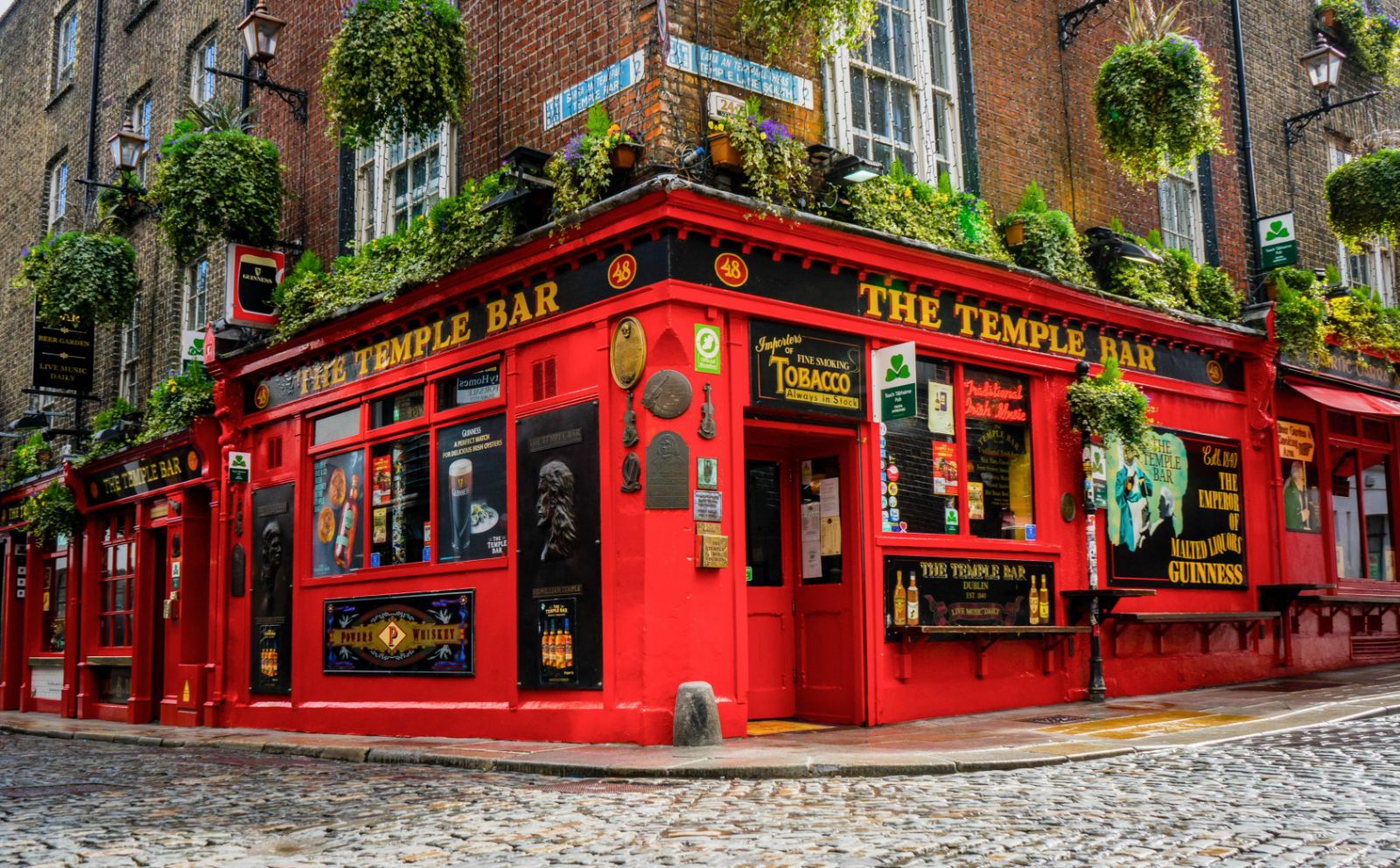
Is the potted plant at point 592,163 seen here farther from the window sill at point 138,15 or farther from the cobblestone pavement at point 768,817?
the window sill at point 138,15

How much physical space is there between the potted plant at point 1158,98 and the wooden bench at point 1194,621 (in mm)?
4715

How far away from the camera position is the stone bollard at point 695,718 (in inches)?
373

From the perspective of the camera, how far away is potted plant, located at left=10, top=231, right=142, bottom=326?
1802cm

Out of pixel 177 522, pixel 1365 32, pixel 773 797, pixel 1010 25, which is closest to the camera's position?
pixel 773 797

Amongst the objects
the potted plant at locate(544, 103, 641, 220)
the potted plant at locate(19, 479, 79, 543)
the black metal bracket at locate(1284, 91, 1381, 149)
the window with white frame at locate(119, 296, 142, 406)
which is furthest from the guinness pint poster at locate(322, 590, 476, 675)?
the black metal bracket at locate(1284, 91, 1381, 149)

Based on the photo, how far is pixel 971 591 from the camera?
1177 cm

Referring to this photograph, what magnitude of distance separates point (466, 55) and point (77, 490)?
1098cm

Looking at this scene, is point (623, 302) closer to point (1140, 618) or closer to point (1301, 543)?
point (1140, 618)

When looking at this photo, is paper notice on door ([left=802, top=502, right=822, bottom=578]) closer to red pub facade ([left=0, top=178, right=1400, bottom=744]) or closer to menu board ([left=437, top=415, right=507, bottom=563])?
red pub facade ([left=0, top=178, right=1400, bottom=744])

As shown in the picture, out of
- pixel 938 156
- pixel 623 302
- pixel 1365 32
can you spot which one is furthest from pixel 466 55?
pixel 1365 32

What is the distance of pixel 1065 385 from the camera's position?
13.2m

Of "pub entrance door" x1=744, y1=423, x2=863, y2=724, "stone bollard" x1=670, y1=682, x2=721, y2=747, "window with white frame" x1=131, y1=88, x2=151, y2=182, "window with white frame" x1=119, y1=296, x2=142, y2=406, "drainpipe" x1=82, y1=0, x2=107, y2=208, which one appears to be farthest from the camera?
"drainpipe" x1=82, y1=0, x2=107, y2=208

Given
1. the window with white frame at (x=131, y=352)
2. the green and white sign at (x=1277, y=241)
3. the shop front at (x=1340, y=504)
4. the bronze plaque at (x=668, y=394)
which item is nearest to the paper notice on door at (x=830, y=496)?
the bronze plaque at (x=668, y=394)

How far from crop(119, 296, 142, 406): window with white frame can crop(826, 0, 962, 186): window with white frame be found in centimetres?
1225
